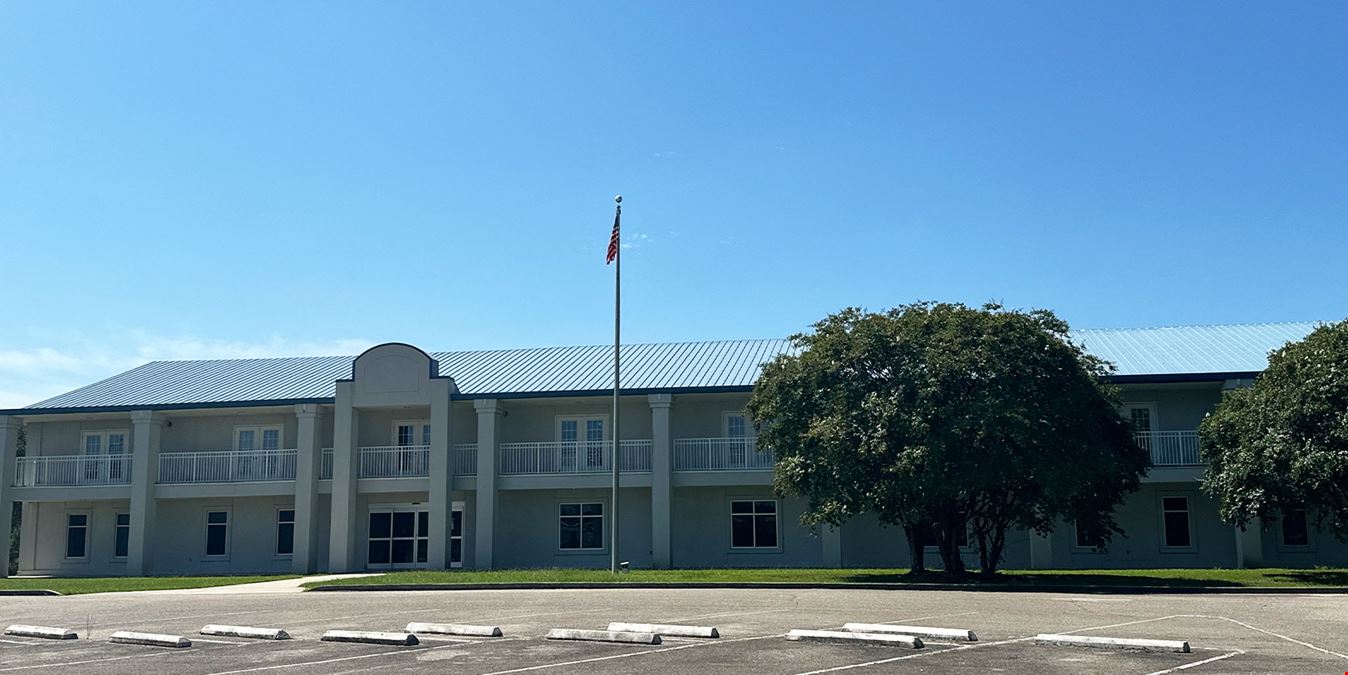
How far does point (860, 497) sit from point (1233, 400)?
956 centimetres

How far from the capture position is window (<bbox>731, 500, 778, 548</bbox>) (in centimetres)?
3422

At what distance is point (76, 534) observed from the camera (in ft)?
125

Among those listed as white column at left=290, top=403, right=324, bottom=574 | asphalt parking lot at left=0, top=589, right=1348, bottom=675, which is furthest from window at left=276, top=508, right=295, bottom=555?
asphalt parking lot at left=0, top=589, right=1348, bottom=675

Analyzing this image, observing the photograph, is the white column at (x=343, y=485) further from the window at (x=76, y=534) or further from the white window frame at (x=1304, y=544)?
the white window frame at (x=1304, y=544)

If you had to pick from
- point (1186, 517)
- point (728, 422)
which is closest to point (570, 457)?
point (728, 422)

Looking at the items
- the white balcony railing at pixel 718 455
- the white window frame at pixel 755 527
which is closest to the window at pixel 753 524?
the white window frame at pixel 755 527

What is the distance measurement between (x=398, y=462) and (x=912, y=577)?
1551 cm

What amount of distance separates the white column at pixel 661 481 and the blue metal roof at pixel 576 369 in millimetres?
641

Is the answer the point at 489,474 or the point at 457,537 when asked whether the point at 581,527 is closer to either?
the point at 489,474

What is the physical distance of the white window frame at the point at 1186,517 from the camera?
107ft

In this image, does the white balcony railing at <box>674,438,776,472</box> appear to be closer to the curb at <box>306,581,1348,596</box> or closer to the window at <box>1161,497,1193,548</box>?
the curb at <box>306,581,1348,596</box>

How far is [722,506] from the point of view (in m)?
34.6

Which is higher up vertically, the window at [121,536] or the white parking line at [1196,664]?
the window at [121,536]

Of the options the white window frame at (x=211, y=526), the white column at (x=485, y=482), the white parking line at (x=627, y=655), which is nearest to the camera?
the white parking line at (x=627, y=655)
